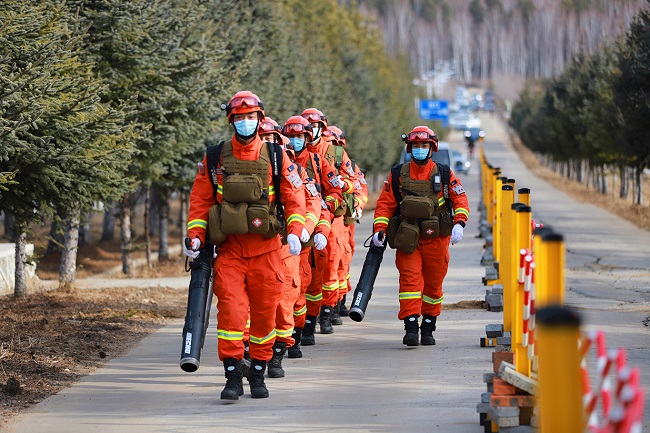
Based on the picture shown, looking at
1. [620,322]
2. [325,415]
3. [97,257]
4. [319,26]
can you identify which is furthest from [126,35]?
[319,26]

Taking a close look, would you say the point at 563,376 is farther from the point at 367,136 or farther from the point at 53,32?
→ the point at 367,136

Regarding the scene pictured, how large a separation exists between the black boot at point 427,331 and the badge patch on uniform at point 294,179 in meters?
2.98

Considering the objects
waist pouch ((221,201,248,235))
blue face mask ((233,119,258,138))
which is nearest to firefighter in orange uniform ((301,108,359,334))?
blue face mask ((233,119,258,138))

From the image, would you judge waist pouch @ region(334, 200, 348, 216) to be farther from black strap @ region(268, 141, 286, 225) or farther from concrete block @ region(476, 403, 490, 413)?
concrete block @ region(476, 403, 490, 413)

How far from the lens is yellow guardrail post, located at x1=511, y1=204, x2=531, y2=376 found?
298 inches

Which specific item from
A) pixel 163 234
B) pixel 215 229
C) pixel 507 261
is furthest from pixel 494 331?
pixel 163 234

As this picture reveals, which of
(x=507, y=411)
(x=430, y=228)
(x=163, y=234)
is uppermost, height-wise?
(x=430, y=228)

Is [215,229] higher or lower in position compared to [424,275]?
higher

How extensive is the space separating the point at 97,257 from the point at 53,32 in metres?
19.4

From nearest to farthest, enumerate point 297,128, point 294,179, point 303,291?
point 294,179 → point 303,291 → point 297,128

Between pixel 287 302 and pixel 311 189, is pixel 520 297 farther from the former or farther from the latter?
pixel 311 189

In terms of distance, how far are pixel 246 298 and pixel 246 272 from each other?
188 mm

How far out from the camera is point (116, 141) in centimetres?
1405

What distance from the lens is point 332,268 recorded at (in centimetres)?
1245
